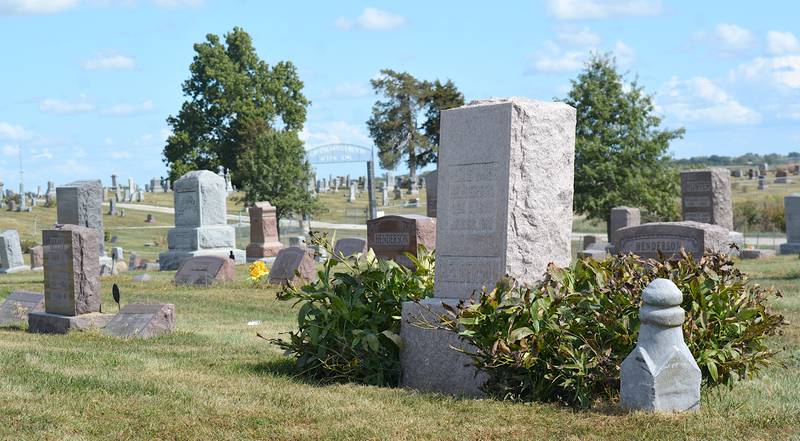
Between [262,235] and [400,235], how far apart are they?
15.0 metres

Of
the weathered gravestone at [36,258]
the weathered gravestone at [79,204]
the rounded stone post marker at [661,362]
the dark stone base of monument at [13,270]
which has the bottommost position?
the dark stone base of monument at [13,270]

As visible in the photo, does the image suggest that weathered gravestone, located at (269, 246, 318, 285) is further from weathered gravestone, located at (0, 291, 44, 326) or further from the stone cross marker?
the stone cross marker

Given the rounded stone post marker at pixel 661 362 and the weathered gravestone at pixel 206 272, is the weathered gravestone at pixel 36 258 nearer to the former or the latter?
the weathered gravestone at pixel 206 272

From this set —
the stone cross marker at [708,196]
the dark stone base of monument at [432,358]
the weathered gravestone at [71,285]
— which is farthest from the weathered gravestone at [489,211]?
the stone cross marker at [708,196]

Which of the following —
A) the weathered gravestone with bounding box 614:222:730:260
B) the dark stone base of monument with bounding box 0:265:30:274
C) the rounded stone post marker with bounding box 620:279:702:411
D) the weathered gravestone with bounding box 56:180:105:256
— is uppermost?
the weathered gravestone with bounding box 56:180:105:256

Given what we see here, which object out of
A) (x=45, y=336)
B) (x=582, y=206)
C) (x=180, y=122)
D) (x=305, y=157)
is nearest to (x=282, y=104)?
(x=180, y=122)

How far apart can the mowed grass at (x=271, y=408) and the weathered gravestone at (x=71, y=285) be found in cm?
263

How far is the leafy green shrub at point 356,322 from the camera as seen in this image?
26.4 ft

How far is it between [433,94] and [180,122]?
1485 centimetres

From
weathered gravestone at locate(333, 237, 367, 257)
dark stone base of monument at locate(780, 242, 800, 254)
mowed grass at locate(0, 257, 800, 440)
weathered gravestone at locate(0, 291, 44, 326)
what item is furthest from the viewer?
dark stone base of monument at locate(780, 242, 800, 254)

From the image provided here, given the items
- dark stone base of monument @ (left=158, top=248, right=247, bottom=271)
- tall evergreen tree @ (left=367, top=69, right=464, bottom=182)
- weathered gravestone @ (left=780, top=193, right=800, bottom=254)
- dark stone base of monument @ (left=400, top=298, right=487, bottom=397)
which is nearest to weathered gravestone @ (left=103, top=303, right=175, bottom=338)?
dark stone base of monument @ (left=400, top=298, right=487, bottom=397)

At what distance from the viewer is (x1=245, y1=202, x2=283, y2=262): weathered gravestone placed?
30.8 m

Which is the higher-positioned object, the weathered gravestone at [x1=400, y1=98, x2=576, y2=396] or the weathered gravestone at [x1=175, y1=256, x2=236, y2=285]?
the weathered gravestone at [x1=400, y1=98, x2=576, y2=396]

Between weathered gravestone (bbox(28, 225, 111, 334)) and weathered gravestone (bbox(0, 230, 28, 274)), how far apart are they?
16.8 m
